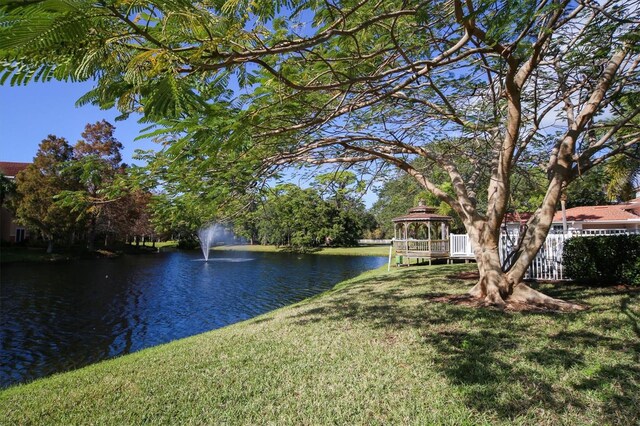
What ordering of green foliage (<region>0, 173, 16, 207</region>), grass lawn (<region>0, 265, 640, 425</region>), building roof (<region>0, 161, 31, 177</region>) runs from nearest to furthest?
grass lawn (<region>0, 265, 640, 425</region>) < green foliage (<region>0, 173, 16, 207</region>) < building roof (<region>0, 161, 31, 177</region>)

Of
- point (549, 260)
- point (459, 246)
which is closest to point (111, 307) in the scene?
point (549, 260)

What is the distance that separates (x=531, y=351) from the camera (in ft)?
16.1

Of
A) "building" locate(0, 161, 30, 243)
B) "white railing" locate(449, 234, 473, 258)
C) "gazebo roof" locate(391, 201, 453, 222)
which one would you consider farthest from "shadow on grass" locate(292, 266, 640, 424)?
"building" locate(0, 161, 30, 243)

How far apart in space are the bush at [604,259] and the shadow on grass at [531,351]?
1199 millimetres

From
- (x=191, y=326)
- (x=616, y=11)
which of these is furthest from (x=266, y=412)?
(x=191, y=326)

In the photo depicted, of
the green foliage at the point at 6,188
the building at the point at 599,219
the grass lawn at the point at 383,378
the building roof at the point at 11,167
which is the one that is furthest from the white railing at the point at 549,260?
the building roof at the point at 11,167

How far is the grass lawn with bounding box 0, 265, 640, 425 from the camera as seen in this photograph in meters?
3.56

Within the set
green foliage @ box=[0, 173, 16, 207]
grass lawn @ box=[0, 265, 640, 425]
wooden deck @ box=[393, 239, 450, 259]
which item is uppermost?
green foliage @ box=[0, 173, 16, 207]

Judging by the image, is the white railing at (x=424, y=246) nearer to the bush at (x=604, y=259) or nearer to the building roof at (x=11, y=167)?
the bush at (x=604, y=259)

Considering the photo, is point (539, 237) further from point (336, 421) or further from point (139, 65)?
point (139, 65)

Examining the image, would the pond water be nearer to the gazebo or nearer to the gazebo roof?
the gazebo

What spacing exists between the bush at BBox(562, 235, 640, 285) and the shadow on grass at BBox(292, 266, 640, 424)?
1199mm

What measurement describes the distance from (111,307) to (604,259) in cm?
1661

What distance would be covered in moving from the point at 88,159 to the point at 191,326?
7.34 meters
